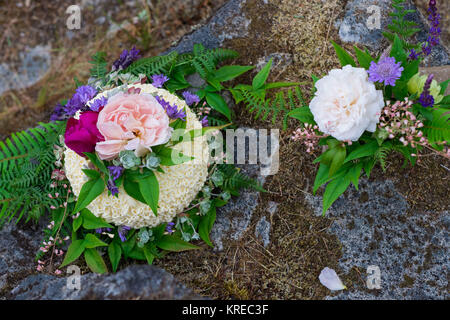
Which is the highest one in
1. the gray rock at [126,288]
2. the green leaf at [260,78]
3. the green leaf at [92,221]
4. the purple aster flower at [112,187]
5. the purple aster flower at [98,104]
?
the purple aster flower at [98,104]

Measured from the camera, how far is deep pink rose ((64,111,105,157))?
85.5 inches

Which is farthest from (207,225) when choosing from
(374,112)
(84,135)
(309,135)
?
(374,112)

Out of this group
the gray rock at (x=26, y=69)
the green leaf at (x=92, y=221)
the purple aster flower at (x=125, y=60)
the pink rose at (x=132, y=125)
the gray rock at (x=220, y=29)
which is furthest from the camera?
the gray rock at (x=26, y=69)

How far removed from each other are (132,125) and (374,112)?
1.29 m

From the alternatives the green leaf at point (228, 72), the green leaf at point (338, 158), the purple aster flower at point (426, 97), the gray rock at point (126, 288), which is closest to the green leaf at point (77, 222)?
the gray rock at point (126, 288)

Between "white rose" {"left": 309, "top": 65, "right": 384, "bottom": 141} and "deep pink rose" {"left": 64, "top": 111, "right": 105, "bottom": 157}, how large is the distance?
4.03 ft

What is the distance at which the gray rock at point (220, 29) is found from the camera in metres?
3.32

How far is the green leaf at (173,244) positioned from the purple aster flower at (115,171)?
0.64 meters

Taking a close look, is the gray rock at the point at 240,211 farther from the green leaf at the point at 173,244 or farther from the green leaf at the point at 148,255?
the green leaf at the point at 148,255

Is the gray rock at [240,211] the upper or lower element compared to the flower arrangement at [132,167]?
lower

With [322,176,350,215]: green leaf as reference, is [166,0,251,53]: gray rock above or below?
above

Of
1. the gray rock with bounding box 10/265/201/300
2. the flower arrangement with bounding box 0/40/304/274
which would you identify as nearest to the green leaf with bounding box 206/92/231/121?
the flower arrangement with bounding box 0/40/304/274

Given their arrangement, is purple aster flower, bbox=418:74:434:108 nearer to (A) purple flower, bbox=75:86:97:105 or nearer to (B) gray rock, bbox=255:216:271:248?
(B) gray rock, bbox=255:216:271:248

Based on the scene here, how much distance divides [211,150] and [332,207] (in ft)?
3.05
